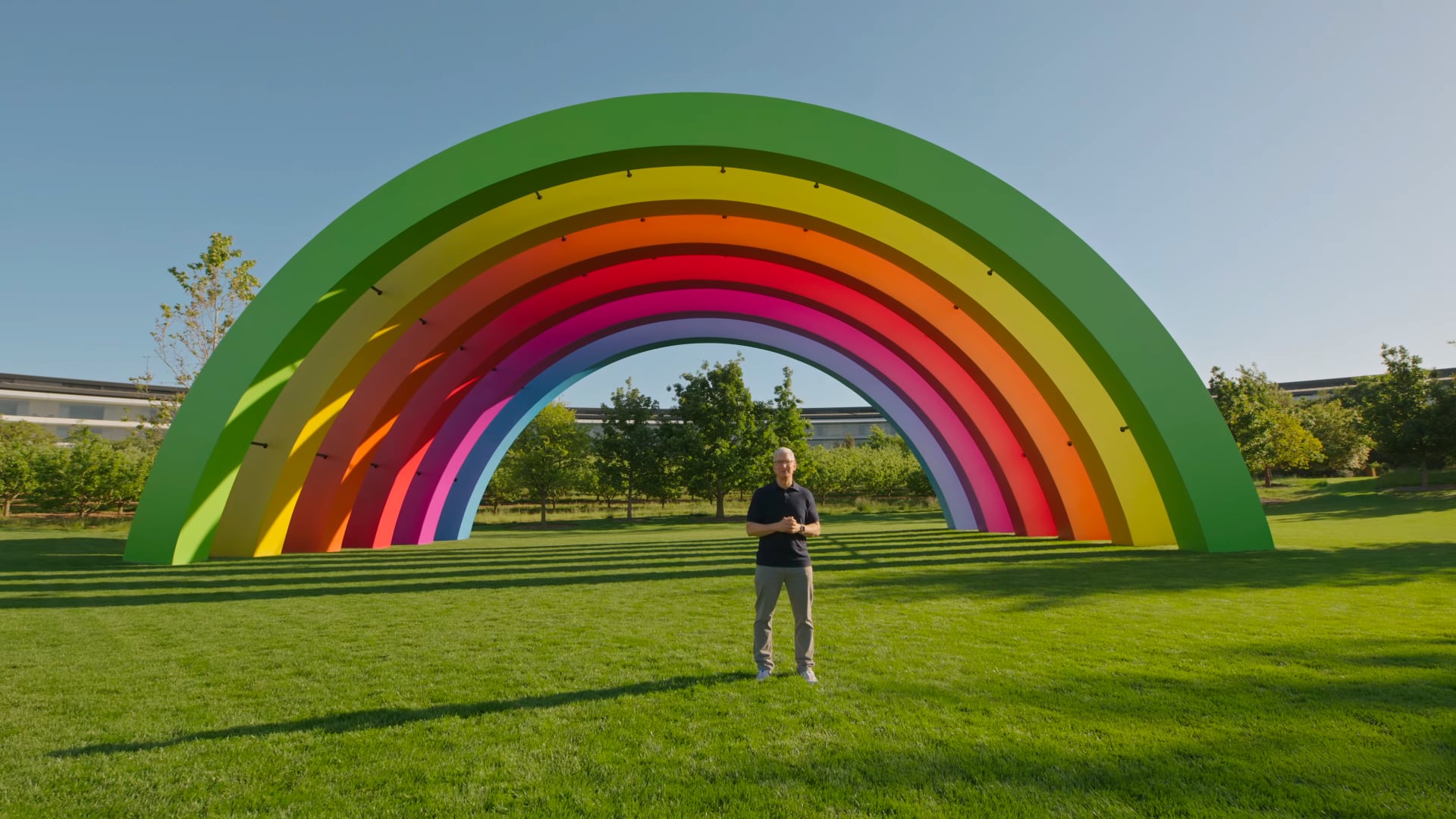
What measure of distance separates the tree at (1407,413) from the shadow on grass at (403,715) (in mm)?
41885

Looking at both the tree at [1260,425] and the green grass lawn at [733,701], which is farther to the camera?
the tree at [1260,425]

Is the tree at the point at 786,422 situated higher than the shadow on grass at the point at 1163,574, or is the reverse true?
the tree at the point at 786,422

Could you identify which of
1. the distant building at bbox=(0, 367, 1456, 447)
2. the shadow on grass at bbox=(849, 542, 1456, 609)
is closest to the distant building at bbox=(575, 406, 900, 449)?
the distant building at bbox=(0, 367, 1456, 447)

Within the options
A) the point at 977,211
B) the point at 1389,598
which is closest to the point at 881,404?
the point at 977,211

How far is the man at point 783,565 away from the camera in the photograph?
17.3 feet

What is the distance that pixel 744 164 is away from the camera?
482 inches

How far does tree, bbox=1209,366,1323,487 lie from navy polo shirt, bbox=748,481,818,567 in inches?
1425

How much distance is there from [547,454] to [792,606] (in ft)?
118

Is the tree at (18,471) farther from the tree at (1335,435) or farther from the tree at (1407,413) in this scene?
the tree at (1335,435)

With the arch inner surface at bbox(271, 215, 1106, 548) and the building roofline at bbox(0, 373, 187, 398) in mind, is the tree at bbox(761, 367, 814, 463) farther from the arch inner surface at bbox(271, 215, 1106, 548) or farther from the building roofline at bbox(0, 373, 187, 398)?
the building roofline at bbox(0, 373, 187, 398)

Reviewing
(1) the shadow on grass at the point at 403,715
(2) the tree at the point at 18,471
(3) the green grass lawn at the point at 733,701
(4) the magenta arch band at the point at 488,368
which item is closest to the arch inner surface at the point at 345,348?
(4) the magenta arch band at the point at 488,368

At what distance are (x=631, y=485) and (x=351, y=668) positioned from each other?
1384 inches

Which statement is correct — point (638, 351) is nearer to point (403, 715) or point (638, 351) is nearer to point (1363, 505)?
point (403, 715)

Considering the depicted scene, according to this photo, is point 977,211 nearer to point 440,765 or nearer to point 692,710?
point 692,710
